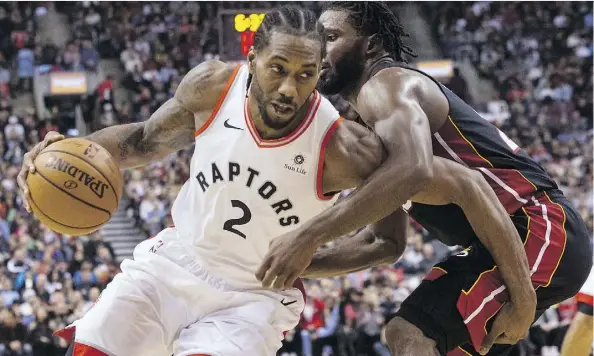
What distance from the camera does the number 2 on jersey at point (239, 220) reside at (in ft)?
10.9

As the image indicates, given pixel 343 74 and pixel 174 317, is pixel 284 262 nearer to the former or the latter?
pixel 174 317

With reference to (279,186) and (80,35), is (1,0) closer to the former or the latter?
(80,35)

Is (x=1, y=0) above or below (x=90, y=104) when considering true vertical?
above

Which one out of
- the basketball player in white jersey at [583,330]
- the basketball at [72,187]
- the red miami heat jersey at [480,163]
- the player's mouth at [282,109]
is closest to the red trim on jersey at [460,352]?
the red miami heat jersey at [480,163]

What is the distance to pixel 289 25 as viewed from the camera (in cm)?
328

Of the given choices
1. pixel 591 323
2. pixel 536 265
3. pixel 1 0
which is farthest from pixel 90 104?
pixel 536 265

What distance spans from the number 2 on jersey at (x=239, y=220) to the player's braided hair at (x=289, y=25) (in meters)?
0.62

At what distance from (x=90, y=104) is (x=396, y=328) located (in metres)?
12.0

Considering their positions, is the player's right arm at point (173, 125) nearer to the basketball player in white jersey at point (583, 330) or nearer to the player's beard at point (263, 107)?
the player's beard at point (263, 107)

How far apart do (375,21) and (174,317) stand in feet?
5.76

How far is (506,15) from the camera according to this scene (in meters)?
17.9

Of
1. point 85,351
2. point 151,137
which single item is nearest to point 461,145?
point 151,137

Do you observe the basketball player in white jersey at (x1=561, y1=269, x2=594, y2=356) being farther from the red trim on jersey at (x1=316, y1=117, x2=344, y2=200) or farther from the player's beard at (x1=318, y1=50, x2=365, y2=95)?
the red trim on jersey at (x1=316, y1=117, x2=344, y2=200)

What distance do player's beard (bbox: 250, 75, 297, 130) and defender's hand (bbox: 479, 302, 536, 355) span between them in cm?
118
